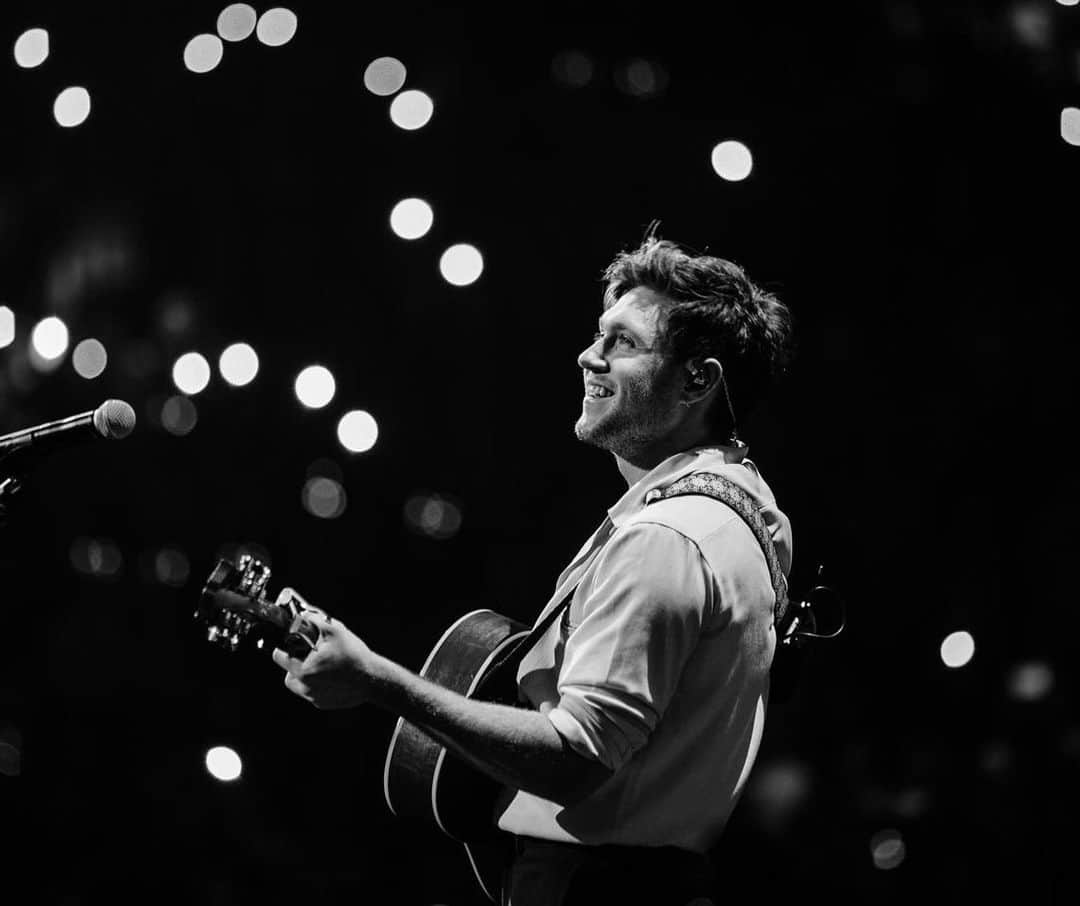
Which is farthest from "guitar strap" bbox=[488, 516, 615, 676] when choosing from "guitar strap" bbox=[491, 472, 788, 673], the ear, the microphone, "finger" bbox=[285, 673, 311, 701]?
the microphone

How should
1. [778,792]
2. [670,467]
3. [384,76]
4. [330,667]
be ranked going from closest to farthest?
[330,667]
[670,467]
[778,792]
[384,76]

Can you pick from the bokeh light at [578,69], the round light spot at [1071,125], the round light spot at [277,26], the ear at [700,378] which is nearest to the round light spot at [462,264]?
the bokeh light at [578,69]

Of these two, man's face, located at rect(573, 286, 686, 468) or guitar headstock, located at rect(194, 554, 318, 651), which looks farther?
man's face, located at rect(573, 286, 686, 468)

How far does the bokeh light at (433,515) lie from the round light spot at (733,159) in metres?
0.83

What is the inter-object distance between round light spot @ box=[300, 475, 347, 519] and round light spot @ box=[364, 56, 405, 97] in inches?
30.7

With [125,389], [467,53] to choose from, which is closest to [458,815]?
[125,389]

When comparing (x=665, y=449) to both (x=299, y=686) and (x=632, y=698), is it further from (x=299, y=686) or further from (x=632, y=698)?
(x=299, y=686)

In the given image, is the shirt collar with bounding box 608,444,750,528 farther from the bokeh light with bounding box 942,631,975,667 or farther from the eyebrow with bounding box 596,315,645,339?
the bokeh light with bounding box 942,631,975,667

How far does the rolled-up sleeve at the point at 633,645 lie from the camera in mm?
1191

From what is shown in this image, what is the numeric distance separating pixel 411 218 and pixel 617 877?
135cm

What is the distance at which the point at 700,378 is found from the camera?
1568mm

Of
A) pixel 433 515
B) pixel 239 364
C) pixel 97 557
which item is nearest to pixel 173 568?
pixel 97 557

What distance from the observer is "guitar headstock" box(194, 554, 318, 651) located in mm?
1162

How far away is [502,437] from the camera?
Result: 7.04ft
